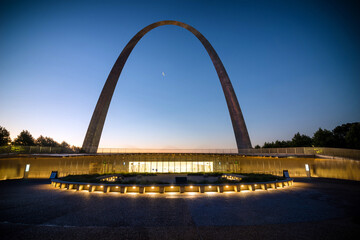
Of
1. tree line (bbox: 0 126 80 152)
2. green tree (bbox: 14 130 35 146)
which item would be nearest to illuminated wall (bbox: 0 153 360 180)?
tree line (bbox: 0 126 80 152)

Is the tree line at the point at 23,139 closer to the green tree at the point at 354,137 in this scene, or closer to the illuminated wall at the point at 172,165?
the illuminated wall at the point at 172,165

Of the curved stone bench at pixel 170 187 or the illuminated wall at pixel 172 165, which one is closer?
the curved stone bench at pixel 170 187

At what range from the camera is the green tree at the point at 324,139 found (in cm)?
4334

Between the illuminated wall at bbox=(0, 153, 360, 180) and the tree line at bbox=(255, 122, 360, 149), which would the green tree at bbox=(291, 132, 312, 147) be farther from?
the illuminated wall at bbox=(0, 153, 360, 180)

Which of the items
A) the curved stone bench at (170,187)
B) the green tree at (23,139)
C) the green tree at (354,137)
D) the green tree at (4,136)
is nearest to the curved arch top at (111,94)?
the green tree at (354,137)

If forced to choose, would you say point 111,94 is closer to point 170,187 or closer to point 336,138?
point 170,187

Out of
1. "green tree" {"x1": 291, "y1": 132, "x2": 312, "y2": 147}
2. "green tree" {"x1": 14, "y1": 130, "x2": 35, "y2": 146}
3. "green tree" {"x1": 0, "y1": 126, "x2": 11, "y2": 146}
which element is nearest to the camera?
"green tree" {"x1": 0, "y1": 126, "x2": 11, "y2": 146}

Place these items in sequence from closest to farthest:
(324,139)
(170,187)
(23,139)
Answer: (170,187) < (324,139) < (23,139)

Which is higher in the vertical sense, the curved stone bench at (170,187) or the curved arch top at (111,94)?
the curved arch top at (111,94)

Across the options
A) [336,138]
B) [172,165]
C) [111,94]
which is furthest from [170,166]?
[336,138]

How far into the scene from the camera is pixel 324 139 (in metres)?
44.0

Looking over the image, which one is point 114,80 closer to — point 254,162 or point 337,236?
point 254,162

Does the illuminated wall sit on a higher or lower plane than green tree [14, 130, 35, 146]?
lower

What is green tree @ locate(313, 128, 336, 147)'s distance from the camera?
43344mm
